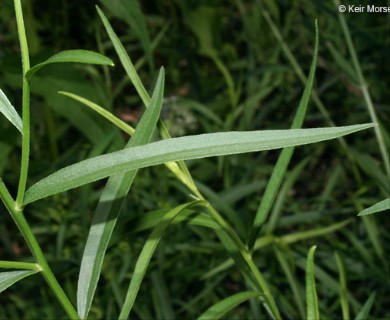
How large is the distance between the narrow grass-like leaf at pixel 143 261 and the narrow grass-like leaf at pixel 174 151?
0.37 feet

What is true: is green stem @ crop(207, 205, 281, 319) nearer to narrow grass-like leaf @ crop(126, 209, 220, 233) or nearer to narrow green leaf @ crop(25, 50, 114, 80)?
narrow grass-like leaf @ crop(126, 209, 220, 233)

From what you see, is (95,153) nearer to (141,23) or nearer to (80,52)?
(141,23)

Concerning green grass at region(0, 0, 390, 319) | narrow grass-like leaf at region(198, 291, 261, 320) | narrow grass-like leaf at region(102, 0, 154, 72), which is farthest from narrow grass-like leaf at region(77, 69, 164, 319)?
narrow grass-like leaf at region(102, 0, 154, 72)

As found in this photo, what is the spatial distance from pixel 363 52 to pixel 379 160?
8.8 inches

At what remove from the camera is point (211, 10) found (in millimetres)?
1693

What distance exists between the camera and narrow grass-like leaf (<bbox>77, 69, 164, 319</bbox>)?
0.58 meters

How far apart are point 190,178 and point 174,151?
0.15 metres

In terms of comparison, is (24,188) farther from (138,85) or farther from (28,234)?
(138,85)

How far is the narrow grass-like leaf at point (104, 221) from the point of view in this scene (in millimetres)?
577

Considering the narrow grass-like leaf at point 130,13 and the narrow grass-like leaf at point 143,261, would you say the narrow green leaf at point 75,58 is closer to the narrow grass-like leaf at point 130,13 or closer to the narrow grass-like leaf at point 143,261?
the narrow grass-like leaf at point 143,261

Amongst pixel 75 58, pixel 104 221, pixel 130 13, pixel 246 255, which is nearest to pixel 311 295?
pixel 246 255

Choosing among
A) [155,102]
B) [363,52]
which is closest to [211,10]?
[363,52]

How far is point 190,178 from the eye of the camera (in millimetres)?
644

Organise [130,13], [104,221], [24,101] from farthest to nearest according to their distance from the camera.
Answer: [130,13], [104,221], [24,101]
